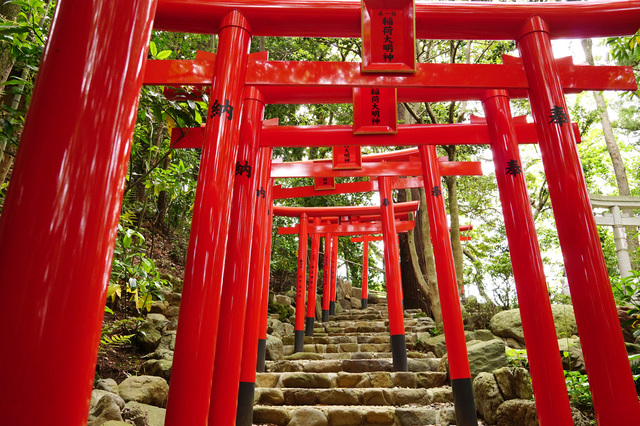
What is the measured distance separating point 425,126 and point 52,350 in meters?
5.74

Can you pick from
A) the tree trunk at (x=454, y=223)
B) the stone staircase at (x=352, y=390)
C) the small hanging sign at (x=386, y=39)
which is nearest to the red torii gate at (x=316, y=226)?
the stone staircase at (x=352, y=390)

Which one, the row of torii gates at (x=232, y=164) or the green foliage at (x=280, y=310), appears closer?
the row of torii gates at (x=232, y=164)

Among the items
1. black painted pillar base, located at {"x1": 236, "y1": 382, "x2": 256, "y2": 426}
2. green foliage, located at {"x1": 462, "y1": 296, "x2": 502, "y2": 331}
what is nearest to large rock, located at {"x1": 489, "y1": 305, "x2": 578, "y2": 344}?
green foliage, located at {"x1": 462, "y1": 296, "x2": 502, "y2": 331}

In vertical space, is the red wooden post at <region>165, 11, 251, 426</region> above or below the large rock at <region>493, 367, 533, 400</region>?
above

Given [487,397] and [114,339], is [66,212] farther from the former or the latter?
[487,397]

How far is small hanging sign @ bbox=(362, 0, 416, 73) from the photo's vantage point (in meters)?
4.20

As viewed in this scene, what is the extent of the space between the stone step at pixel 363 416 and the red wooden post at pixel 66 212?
17.1 ft

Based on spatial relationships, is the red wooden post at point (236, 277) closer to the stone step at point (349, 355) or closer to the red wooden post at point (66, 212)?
the red wooden post at point (66, 212)

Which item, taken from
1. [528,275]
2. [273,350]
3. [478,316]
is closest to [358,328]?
[273,350]

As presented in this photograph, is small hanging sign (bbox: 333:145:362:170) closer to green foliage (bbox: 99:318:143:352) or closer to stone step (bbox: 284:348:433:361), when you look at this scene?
green foliage (bbox: 99:318:143:352)

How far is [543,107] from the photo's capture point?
4035 mm

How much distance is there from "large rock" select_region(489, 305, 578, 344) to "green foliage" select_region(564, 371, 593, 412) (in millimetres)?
2558

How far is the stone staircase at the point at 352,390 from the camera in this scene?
5727 mm

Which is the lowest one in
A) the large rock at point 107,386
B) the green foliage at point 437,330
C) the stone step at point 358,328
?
the large rock at point 107,386
